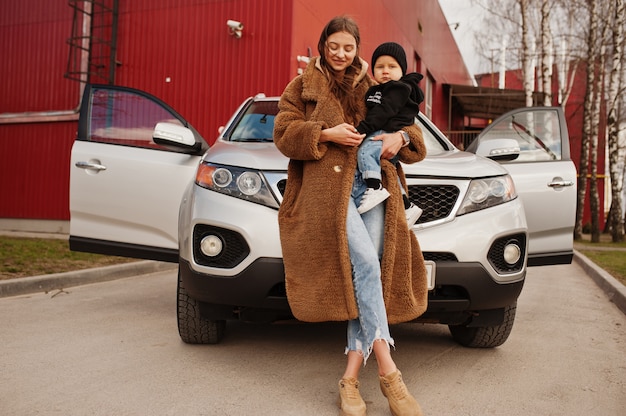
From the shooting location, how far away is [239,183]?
312 cm

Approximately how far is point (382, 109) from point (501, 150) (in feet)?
5.74

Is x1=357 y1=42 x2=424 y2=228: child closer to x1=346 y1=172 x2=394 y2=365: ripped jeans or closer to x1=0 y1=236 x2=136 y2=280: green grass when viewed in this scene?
x1=346 y1=172 x2=394 y2=365: ripped jeans

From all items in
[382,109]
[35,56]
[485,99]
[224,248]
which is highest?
[485,99]

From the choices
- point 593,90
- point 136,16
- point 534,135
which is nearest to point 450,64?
point 593,90

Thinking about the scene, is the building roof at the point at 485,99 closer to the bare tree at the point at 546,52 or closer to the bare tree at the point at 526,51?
the bare tree at the point at 526,51

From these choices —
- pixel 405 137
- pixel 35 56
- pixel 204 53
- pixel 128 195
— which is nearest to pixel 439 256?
pixel 405 137

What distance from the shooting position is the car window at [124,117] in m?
4.64

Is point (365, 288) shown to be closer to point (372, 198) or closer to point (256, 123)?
point (372, 198)

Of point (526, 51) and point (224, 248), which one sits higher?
point (526, 51)

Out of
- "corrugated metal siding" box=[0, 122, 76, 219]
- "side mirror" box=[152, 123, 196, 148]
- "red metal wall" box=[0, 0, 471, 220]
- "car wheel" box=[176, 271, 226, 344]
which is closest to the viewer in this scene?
"car wheel" box=[176, 271, 226, 344]

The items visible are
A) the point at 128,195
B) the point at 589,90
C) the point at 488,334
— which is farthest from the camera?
the point at 589,90

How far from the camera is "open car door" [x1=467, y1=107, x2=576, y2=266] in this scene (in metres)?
4.25

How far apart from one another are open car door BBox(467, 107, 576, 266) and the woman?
1648 millimetres

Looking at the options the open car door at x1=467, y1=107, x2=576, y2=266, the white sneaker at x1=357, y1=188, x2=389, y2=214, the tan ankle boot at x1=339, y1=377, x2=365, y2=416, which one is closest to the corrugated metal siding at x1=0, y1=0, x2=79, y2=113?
the open car door at x1=467, y1=107, x2=576, y2=266
